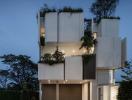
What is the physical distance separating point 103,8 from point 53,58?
21.7 ft

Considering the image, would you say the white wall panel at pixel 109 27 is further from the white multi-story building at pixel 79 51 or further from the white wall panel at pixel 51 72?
the white wall panel at pixel 51 72

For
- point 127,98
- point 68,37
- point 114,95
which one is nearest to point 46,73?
point 68,37

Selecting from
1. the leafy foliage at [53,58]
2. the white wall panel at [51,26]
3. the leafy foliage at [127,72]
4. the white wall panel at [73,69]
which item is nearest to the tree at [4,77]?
the leafy foliage at [53,58]

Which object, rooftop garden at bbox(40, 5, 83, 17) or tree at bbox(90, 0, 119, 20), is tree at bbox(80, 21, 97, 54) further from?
tree at bbox(90, 0, 119, 20)

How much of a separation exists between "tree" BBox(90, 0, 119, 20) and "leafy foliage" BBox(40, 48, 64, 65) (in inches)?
207

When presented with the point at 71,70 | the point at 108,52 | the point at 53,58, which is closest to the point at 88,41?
the point at 108,52

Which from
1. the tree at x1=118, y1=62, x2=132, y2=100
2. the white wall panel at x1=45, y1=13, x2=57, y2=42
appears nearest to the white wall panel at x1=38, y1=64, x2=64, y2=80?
the white wall panel at x1=45, y1=13, x2=57, y2=42

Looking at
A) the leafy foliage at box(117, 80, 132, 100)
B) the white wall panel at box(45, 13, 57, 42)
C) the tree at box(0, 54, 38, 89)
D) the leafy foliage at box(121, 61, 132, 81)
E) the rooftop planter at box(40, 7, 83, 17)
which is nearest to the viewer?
the leafy foliage at box(117, 80, 132, 100)

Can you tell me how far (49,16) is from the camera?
36906mm

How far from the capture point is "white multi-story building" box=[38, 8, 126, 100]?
35234 millimetres

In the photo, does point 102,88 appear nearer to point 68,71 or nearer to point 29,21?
point 68,71

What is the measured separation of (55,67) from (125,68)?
18.3 ft

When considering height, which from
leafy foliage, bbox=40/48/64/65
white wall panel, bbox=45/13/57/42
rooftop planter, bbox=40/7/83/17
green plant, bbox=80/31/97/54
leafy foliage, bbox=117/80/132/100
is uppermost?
rooftop planter, bbox=40/7/83/17

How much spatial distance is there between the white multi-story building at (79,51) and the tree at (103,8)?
99cm
